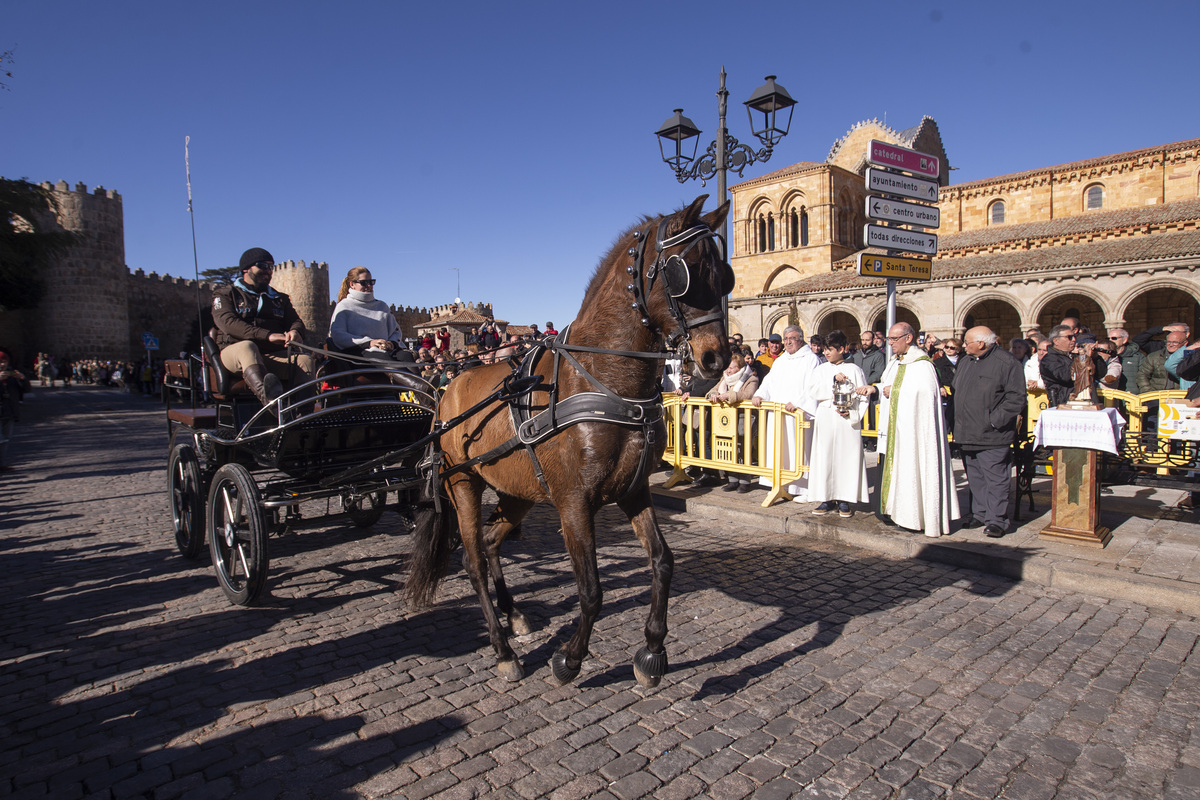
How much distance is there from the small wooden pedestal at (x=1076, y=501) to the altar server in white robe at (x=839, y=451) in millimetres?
1654

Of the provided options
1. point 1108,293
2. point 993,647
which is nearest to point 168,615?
point 993,647

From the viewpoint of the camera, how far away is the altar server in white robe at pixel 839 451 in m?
6.83

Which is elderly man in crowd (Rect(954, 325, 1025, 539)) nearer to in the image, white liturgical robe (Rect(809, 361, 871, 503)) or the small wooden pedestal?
the small wooden pedestal

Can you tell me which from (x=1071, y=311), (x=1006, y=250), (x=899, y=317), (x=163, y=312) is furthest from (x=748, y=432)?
(x=163, y=312)

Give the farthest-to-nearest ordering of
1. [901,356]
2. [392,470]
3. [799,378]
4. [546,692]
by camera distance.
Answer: [799,378] < [901,356] < [392,470] < [546,692]

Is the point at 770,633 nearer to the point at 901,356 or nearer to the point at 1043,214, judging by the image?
the point at 901,356

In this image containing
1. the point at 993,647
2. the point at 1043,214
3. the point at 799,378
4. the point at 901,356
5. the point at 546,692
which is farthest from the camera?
the point at 1043,214

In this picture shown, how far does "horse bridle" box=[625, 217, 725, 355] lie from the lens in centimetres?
287

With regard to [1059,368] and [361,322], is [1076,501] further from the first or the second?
[361,322]

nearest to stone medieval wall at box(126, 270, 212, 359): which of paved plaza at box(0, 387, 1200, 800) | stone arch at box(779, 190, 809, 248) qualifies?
stone arch at box(779, 190, 809, 248)

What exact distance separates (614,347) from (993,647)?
9.50ft

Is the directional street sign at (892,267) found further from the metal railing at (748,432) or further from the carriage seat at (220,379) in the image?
the carriage seat at (220,379)

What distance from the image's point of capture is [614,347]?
3.14 meters

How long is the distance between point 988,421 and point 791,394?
→ 7.87 ft
